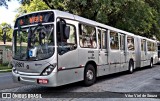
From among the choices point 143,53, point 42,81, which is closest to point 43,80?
point 42,81

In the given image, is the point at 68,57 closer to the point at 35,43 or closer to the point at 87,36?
the point at 35,43

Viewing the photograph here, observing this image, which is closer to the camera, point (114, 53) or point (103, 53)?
point (103, 53)

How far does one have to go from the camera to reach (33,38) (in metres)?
8.59

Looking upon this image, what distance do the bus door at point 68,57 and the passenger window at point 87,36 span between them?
0.59 metres

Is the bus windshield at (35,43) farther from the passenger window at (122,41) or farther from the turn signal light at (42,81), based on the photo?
the passenger window at (122,41)

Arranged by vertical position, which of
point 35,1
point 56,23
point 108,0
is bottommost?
point 56,23

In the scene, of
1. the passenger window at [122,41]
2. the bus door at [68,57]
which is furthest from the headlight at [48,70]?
the passenger window at [122,41]

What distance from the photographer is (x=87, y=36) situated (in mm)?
10391

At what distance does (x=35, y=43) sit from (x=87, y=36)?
8.94 feet

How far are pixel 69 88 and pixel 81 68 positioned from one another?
1.02 m

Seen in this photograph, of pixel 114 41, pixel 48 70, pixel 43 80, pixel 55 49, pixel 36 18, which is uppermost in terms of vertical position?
pixel 36 18

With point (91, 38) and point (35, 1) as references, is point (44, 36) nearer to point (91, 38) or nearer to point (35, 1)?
point (91, 38)

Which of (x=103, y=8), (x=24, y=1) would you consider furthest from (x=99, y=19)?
(x=24, y=1)

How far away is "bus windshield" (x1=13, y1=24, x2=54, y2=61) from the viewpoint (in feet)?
27.1
